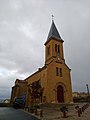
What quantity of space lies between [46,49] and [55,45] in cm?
292

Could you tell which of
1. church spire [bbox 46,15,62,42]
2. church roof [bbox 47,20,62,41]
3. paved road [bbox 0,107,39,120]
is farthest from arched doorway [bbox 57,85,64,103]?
paved road [bbox 0,107,39,120]

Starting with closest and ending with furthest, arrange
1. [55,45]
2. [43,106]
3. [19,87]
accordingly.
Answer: [43,106], [55,45], [19,87]

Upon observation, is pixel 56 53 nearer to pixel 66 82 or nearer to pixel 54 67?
pixel 54 67

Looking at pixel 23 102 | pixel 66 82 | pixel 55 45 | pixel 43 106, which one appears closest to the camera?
pixel 43 106

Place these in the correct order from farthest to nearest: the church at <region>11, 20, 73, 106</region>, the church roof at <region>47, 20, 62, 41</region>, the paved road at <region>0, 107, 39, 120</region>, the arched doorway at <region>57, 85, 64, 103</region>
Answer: the church roof at <region>47, 20, 62, 41</region> < the arched doorway at <region>57, 85, 64, 103</region> < the church at <region>11, 20, 73, 106</region> < the paved road at <region>0, 107, 39, 120</region>

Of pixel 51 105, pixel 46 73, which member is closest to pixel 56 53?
pixel 46 73

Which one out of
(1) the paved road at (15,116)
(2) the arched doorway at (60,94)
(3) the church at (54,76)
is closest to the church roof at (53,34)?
(3) the church at (54,76)

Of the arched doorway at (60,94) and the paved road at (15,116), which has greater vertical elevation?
the arched doorway at (60,94)

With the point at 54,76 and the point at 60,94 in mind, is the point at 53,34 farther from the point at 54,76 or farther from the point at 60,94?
the point at 60,94

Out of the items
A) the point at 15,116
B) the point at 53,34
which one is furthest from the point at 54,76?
the point at 15,116

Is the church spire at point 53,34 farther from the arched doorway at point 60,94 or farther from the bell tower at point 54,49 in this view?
the arched doorway at point 60,94

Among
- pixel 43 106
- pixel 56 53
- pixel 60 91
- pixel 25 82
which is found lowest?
pixel 43 106

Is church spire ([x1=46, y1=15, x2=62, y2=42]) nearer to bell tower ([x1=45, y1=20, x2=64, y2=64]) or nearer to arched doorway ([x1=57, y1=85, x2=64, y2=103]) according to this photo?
bell tower ([x1=45, y1=20, x2=64, y2=64])

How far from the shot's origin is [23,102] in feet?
105
